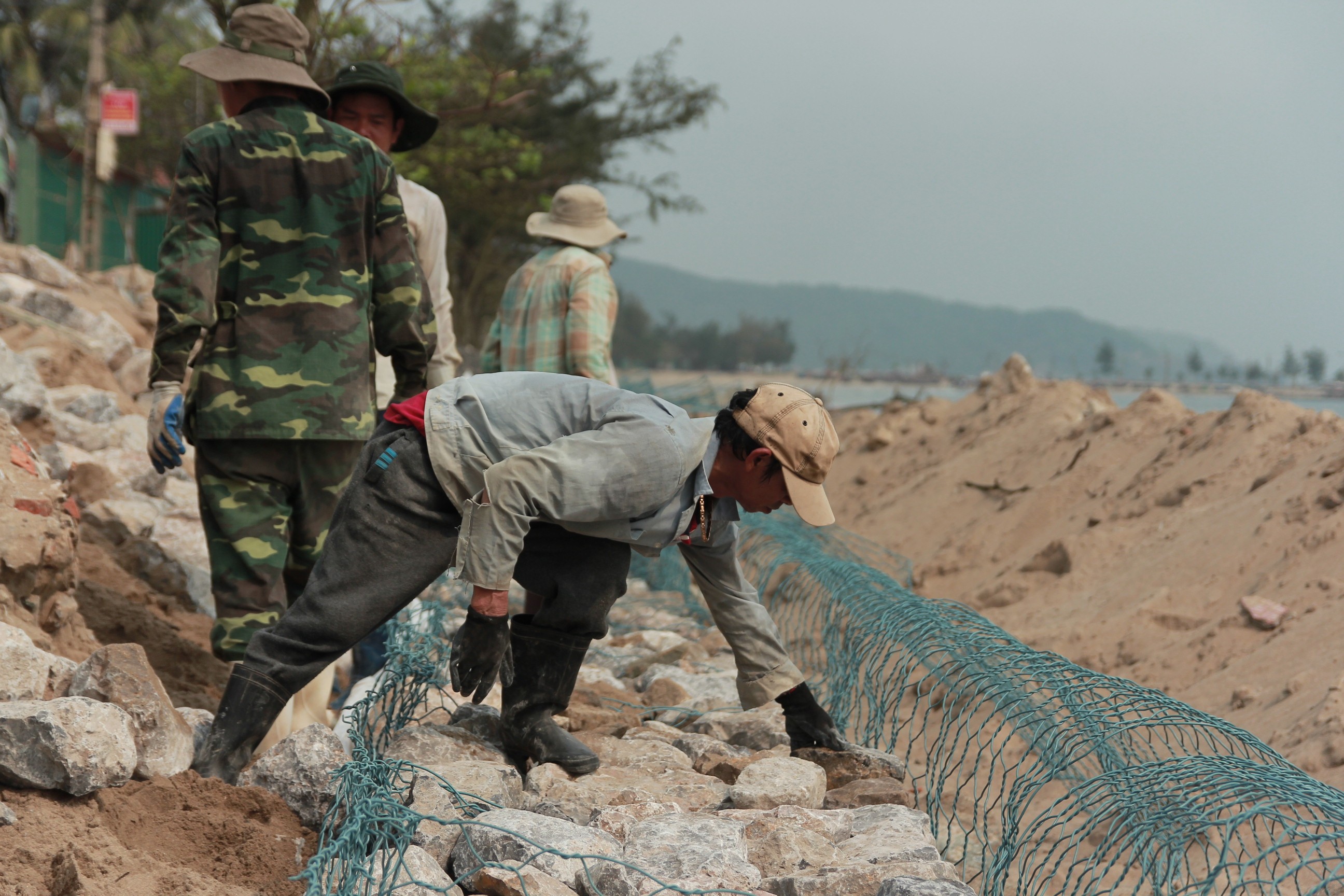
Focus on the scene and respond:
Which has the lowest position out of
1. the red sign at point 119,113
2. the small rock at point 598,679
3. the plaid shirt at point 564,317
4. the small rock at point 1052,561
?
the small rock at point 598,679

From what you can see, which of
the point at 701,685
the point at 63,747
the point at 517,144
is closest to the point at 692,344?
the point at 517,144

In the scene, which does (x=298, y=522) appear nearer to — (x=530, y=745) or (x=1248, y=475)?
(x=530, y=745)

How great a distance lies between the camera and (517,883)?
84.5 inches

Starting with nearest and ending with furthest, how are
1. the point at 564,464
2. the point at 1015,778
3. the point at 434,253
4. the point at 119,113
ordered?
the point at 564,464
the point at 1015,778
the point at 434,253
the point at 119,113

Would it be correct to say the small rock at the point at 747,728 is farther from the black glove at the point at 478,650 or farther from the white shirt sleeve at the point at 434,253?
the white shirt sleeve at the point at 434,253

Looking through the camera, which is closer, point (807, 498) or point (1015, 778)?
point (807, 498)

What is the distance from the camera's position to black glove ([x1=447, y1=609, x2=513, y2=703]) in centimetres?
248

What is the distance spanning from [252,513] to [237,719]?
621 millimetres

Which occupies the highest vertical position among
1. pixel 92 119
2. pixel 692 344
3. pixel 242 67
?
pixel 92 119

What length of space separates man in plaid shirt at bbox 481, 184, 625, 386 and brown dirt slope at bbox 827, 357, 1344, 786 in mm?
2536

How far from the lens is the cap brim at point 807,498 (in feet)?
8.19

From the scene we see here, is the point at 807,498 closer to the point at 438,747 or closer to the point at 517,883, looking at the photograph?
the point at 517,883

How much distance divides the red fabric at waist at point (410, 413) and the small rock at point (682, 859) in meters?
0.99

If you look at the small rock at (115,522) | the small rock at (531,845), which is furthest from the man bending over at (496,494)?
the small rock at (115,522)
